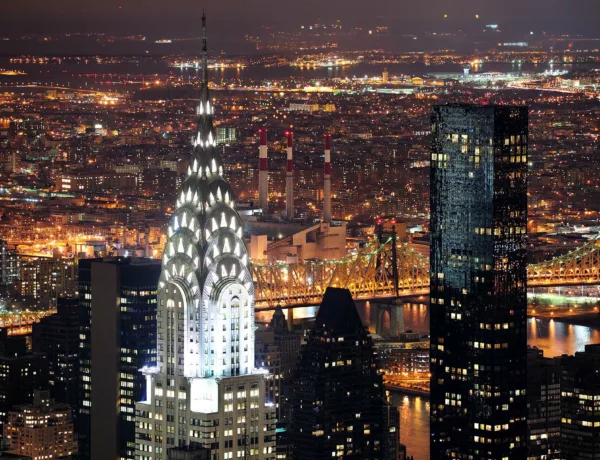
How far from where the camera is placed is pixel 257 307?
60.1 m

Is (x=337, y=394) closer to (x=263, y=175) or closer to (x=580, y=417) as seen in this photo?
(x=580, y=417)

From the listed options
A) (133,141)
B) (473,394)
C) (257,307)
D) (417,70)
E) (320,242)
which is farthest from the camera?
(133,141)

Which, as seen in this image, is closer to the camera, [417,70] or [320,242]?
[320,242]

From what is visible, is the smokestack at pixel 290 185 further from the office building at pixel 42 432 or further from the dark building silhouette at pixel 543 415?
the dark building silhouette at pixel 543 415

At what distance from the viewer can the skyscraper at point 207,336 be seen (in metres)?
35.2

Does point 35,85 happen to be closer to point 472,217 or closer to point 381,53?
point 381,53

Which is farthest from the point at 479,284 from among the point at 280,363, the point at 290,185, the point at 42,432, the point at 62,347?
the point at 290,185

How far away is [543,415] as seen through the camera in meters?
42.6

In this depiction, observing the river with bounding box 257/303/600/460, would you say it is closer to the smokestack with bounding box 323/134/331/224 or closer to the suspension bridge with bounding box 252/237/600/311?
the suspension bridge with bounding box 252/237/600/311

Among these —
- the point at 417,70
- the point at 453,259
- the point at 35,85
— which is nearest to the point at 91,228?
the point at 417,70

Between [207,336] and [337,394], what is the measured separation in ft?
31.3

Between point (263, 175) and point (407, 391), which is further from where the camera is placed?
point (263, 175)

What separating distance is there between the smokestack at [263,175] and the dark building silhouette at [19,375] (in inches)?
770

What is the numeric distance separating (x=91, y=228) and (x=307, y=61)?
51.3 feet
